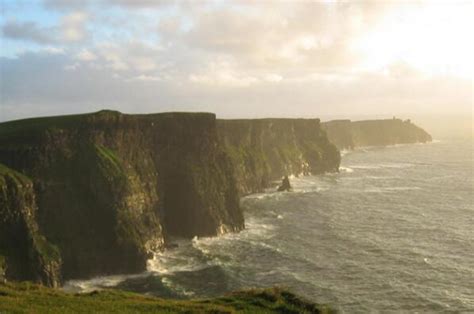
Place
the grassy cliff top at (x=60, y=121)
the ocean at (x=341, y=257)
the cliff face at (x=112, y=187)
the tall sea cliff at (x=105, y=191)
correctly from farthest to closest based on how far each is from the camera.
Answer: the grassy cliff top at (x=60, y=121)
the cliff face at (x=112, y=187)
the tall sea cliff at (x=105, y=191)
the ocean at (x=341, y=257)

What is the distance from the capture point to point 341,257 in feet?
270

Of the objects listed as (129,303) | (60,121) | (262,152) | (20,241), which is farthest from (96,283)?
(262,152)

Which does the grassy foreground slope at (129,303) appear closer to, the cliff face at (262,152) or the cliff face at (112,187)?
the cliff face at (112,187)

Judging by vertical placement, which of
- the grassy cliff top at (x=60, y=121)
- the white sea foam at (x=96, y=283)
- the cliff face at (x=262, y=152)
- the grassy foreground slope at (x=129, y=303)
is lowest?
the white sea foam at (x=96, y=283)

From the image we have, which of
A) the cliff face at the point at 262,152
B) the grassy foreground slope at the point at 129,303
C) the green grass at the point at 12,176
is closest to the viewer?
the grassy foreground slope at the point at 129,303

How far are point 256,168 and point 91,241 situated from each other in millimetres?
84340

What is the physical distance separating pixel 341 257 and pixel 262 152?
9175 centimetres

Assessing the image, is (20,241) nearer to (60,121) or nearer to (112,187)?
(112,187)

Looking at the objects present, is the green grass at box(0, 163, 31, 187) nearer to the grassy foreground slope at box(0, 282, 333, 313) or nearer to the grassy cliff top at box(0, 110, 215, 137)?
the grassy cliff top at box(0, 110, 215, 137)

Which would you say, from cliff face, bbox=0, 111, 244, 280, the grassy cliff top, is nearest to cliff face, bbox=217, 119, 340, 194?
cliff face, bbox=0, 111, 244, 280

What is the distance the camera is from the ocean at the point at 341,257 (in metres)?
66.4

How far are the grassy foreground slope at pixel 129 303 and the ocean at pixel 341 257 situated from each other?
62.1ft

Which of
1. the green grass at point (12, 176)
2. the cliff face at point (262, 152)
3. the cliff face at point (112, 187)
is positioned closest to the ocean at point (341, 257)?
the cliff face at point (112, 187)

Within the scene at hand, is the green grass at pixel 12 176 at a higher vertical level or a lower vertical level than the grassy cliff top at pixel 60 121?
lower
